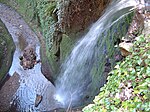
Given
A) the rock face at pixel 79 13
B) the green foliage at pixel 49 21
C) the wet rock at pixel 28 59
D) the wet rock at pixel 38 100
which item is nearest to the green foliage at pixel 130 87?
the rock face at pixel 79 13

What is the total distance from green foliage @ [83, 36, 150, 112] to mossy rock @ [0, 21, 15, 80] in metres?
7.06

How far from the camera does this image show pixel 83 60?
20.1 ft

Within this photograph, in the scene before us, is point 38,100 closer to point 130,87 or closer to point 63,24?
point 63,24

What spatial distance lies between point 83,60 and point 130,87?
3.16 m

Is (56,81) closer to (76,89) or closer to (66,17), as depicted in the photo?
(76,89)

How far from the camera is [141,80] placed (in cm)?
296

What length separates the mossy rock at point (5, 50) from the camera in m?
9.87

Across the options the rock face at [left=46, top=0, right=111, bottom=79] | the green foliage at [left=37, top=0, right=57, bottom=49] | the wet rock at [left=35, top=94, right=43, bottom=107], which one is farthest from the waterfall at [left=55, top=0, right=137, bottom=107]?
the green foliage at [left=37, top=0, right=57, bottom=49]

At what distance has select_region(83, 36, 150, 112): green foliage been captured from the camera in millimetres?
2688

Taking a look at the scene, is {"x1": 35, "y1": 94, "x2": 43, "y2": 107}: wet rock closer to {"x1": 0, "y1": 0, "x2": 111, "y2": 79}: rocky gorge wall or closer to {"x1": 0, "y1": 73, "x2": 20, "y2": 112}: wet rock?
{"x1": 0, "y1": 0, "x2": 111, "y2": 79}: rocky gorge wall

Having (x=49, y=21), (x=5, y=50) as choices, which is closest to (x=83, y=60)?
(x=49, y=21)

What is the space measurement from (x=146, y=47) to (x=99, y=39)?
7.14 feet

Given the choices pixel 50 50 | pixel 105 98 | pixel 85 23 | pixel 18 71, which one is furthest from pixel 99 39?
pixel 18 71

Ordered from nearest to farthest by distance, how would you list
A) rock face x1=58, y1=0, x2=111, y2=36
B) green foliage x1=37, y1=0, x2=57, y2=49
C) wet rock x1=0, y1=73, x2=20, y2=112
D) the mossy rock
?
1. rock face x1=58, y1=0, x2=111, y2=36
2. wet rock x1=0, y1=73, x2=20, y2=112
3. green foliage x1=37, y1=0, x2=57, y2=49
4. the mossy rock
